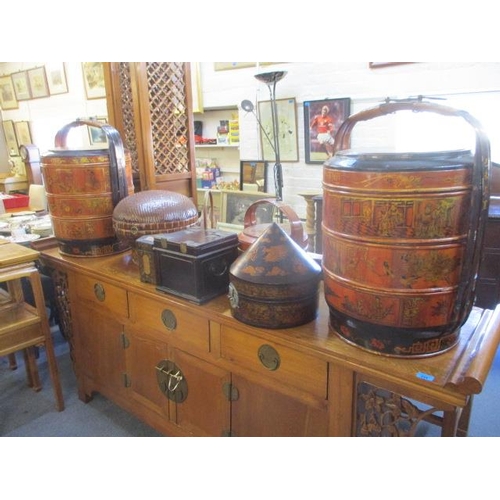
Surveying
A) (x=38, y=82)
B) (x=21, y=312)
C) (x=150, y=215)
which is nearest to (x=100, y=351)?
(x=21, y=312)

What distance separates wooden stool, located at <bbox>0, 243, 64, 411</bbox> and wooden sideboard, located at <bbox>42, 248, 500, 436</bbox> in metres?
0.11

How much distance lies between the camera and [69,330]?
85.3 inches

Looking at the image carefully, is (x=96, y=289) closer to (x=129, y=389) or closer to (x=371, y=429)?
(x=129, y=389)

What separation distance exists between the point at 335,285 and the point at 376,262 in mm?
150

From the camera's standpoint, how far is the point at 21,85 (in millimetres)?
6574

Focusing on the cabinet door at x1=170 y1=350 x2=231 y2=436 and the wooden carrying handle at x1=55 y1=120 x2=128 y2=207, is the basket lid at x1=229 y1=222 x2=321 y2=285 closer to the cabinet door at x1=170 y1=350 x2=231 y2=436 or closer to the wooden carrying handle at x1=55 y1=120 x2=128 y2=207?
the cabinet door at x1=170 y1=350 x2=231 y2=436

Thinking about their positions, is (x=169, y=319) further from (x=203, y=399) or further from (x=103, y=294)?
(x=103, y=294)

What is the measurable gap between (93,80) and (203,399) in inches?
192

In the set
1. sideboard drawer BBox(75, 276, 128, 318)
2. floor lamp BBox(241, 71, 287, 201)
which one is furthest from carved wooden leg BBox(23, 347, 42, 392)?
floor lamp BBox(241, 71, 287, 201)

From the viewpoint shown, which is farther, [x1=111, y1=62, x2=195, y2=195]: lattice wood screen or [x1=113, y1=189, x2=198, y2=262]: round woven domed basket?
[x1=111, y1=62, x2=195, y2=195]: lattice wood screen

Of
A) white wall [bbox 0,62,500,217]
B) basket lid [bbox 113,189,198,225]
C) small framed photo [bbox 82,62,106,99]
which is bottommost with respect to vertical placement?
basket lid [bbox 113,189,198,225]

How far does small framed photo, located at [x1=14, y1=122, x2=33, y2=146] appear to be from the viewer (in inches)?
269

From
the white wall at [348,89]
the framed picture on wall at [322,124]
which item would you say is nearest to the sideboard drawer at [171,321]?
the white wall at [348,89]

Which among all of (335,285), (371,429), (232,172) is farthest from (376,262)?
(232,172)
